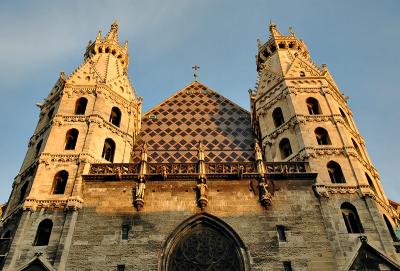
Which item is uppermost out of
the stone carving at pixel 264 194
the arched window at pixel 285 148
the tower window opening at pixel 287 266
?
the arched window at pixel 285 148

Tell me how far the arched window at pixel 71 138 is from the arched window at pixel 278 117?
809 cm

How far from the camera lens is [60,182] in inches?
652

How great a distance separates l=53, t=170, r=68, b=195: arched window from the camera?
53.4ft

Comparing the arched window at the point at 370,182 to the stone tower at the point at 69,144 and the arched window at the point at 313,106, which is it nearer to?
the arched window at the point at 313,106

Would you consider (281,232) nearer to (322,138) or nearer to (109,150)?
(322,138)

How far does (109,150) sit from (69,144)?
153 cm

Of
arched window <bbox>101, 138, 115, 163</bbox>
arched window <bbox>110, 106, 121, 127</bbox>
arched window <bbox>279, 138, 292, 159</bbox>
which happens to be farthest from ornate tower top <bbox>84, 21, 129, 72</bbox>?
arched window <bbox>279, 138, 292, 159</bbox>

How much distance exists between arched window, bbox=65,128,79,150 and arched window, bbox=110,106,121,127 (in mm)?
1864

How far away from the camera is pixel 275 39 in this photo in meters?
25.3

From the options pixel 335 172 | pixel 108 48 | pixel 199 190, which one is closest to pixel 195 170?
pixel 199 190

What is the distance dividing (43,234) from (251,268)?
21.4 ft

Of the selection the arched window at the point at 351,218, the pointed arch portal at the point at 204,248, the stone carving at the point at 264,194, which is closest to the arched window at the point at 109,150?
the pointed arch portal at the point at 204,248

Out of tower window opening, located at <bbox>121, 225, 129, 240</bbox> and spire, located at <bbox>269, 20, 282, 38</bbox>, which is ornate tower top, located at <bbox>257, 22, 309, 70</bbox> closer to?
spire, located at <bbox>269, 20, 282, 38</bbox>

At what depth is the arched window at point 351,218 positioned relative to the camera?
588 inches
